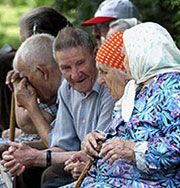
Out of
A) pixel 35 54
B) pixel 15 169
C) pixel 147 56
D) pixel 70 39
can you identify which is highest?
pixel 147 56

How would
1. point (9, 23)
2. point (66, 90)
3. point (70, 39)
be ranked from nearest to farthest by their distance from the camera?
point (70, 39) < point (66, 90) < point (9, 23)

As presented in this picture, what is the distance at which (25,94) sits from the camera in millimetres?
4668

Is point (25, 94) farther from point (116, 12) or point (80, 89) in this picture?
point (116, 12)

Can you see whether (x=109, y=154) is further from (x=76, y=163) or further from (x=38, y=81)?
(x=38, y=81)

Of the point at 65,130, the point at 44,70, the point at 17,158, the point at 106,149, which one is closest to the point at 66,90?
the point at 65,130

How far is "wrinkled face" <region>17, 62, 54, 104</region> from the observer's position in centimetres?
459

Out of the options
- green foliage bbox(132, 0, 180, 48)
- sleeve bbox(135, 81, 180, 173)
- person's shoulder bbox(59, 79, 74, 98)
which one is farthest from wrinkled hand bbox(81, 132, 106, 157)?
green foliage bbox(132, 0, 180, 48)

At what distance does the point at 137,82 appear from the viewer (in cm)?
317

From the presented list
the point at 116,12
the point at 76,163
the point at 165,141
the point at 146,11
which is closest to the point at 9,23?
the point at 146,11

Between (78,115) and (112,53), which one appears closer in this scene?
(112,53)

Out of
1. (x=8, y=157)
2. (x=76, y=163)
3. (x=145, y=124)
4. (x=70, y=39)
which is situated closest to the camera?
(x=145, y=124)

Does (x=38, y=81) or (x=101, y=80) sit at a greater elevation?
(x=101, y=80)

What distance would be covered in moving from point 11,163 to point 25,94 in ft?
3.07

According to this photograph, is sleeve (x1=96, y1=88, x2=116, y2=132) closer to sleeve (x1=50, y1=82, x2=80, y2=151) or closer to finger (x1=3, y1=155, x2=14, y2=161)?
sleeve (x1=50, y1=82, x2=80, y2=151)
